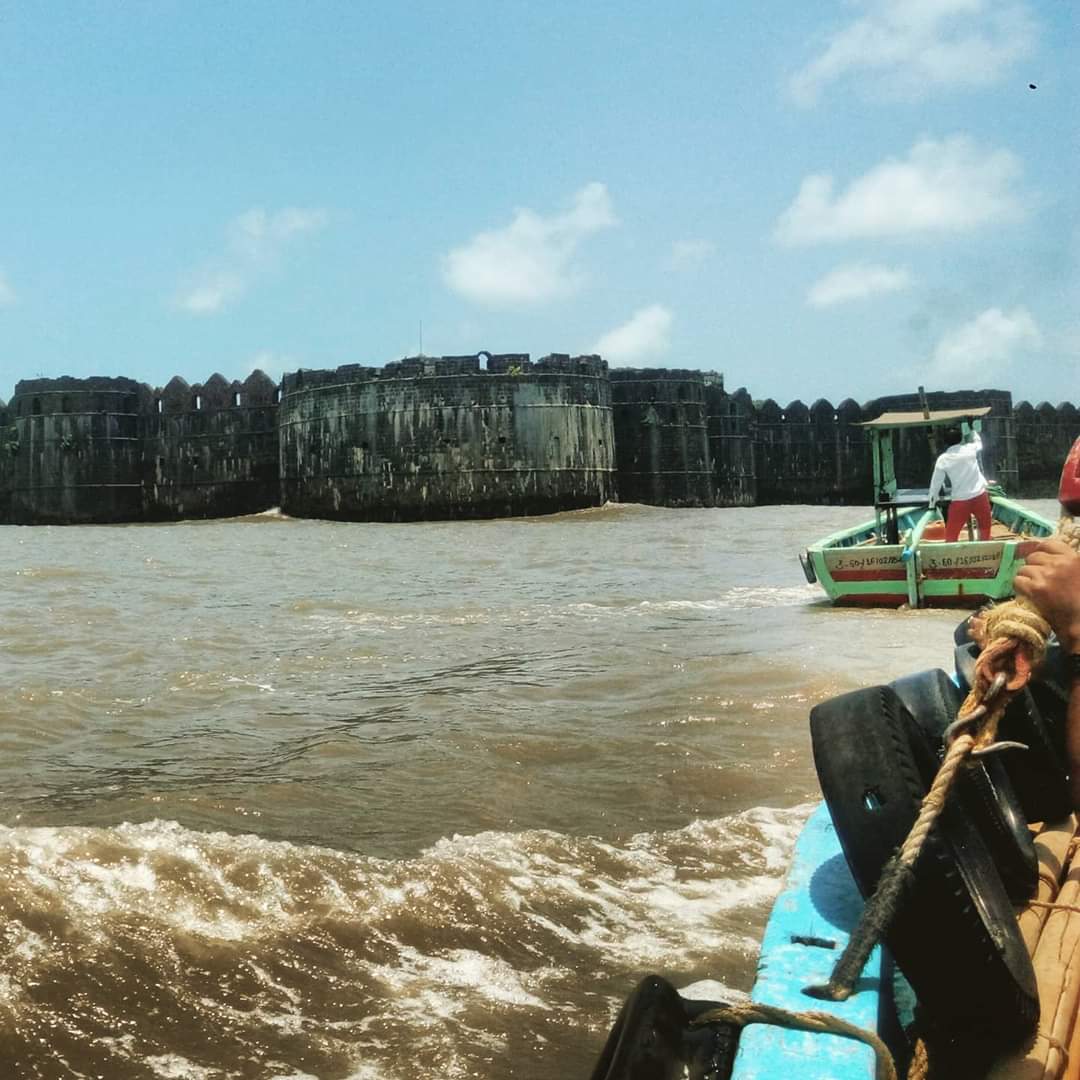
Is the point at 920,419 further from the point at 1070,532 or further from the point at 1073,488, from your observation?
the point at 1070,532

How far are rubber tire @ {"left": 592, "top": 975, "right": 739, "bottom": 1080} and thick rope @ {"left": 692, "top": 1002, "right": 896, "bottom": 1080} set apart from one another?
3cm

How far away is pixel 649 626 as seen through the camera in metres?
9.73

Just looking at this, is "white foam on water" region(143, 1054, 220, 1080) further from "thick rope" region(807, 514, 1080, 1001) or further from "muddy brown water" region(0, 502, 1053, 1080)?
"thick rope" region(807, 514, 1080, 1001)

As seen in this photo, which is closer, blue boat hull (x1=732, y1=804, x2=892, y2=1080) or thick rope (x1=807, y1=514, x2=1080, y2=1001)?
blue boat hull (x1=732, y1=804, x2=892, y2=1080)

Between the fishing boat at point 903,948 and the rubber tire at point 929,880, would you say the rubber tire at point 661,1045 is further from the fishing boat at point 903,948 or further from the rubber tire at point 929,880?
the rubber tire at point 929,880

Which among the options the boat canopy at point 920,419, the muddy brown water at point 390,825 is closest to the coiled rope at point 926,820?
the muddy brown water at point 390,825

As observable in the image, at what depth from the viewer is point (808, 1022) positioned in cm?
156

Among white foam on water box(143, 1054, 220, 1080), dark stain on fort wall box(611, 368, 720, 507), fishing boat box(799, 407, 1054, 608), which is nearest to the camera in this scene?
A: white foam on water box(143, 1054, 220, 1080)

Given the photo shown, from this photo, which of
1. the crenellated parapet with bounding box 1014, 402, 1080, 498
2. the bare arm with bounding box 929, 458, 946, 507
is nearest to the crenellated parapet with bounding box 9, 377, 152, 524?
the crenellated parapet with bounding box 1014, 402, 1080, 498

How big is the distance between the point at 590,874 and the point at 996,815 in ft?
5.94

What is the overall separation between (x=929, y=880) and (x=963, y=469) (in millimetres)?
9473

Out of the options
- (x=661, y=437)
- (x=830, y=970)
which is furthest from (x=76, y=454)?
(x=830, y=970)

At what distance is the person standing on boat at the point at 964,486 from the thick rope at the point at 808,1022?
952 centimetres

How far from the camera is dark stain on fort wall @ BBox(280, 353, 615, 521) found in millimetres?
30000
